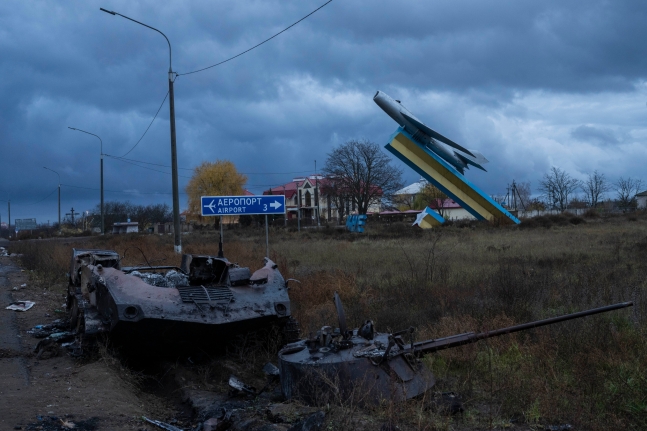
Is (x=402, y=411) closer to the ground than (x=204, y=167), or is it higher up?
closer to the ground

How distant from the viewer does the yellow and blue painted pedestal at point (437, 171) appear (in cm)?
4062

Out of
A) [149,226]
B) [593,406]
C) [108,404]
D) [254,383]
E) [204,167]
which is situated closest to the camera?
[593,406]

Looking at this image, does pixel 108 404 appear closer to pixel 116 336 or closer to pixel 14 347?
pixel 116 336

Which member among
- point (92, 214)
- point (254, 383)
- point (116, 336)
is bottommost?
point (254, 383)

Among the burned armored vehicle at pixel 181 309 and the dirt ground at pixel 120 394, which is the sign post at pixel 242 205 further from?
the burned armored vehicle at pixel 181 309

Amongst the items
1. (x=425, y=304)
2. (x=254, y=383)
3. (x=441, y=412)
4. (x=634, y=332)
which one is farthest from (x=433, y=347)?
(x=425, y=304)

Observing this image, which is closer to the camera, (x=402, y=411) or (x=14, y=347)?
(x=402, y=411)

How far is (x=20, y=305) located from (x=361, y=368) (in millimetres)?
10812

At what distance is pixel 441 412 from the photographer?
5598 millimetres

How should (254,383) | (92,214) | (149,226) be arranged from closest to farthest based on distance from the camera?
(254,383)
(149,226)
(92,214)

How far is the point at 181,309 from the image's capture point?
743 cm

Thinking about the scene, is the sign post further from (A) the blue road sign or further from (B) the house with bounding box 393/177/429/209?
(B) the house with bounding box 393/177/429/209

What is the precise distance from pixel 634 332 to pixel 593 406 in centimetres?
212

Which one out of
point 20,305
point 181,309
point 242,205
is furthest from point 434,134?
point 181,309
